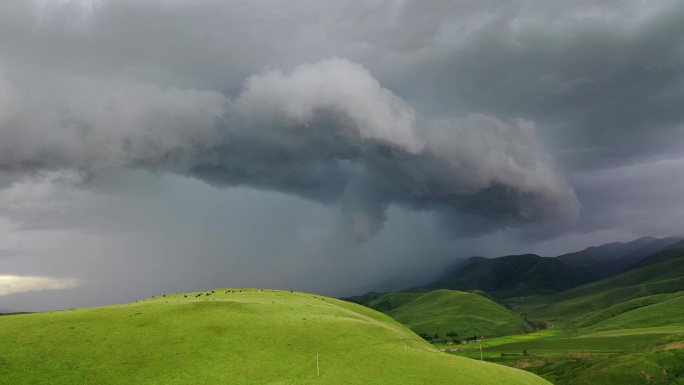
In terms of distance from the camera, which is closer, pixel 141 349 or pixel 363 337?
pixel 141 349

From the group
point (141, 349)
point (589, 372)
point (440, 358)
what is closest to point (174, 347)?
point (141, 349)

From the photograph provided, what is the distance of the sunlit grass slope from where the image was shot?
59.1 meters

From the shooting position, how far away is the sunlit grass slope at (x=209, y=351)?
194 ft

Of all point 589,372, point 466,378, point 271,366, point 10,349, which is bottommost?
point 589,372

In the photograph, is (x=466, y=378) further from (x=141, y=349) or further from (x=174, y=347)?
(x=141, y=349)

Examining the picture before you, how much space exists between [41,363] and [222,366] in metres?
23.4

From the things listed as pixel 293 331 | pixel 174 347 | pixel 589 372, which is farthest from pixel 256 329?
pixel 589 372

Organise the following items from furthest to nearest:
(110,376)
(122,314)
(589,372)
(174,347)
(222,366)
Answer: (589,372) → (122,314) → (174,347) → (222,366) → (110,376)

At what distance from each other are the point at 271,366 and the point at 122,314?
3273 centimetres

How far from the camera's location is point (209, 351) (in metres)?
66.4

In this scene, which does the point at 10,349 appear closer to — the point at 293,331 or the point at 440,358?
the point at 293,331

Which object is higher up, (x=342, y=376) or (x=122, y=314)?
(x=122, y=314)

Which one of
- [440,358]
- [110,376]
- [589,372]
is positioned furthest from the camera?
[589,372]

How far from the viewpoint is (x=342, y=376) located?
60562mm
